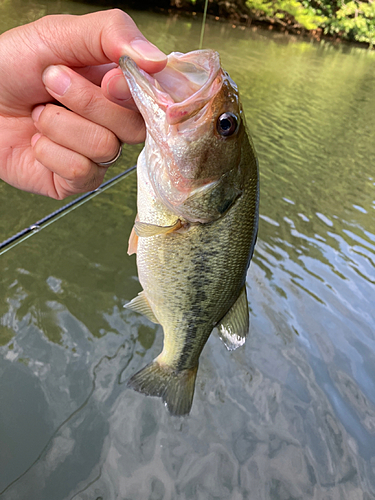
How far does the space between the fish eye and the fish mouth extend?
0.08 metres

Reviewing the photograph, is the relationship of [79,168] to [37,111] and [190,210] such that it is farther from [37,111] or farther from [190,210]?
[190,210]

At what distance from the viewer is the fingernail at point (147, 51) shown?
46.9 inches

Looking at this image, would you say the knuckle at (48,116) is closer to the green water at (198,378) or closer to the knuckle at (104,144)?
the knuckle at (104,144)

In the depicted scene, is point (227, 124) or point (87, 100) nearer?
point (227, 124)

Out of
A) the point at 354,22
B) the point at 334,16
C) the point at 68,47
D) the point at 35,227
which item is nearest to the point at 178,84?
the point at 68,47

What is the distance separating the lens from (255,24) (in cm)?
2911

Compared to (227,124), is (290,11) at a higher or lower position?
higher

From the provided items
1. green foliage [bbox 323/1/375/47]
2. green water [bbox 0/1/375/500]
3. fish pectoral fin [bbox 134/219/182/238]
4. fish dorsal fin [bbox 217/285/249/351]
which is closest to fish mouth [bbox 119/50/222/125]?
fish pectoral fin [bbox 134/219/182/238]

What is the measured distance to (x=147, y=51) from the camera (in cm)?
121

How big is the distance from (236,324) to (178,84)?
103 cm

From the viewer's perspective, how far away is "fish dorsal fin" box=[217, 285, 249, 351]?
1678mm

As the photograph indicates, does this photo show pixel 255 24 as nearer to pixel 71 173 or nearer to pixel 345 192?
pixel 345 192

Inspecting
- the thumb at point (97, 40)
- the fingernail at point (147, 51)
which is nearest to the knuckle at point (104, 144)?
the thumb at point (97, 40)

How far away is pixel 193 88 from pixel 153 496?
2581mm
